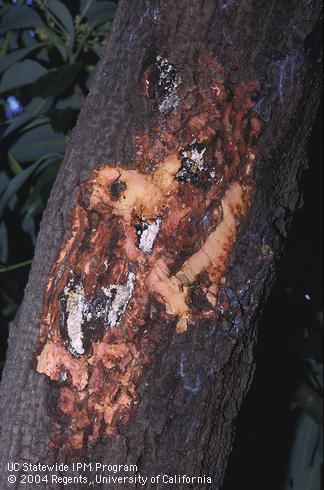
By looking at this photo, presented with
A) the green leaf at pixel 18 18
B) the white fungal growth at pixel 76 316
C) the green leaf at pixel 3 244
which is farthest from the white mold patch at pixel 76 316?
the green leaf at pixel 18 18

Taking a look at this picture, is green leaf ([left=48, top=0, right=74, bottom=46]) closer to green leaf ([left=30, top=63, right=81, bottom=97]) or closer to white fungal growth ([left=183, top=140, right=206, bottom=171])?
green leaf ([left=30, top=63, right=81, bottom=97])

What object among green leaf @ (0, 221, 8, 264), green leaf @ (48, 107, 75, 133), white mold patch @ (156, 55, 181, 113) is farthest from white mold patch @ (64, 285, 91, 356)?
green leaf @ (0, 221, 8, 264)

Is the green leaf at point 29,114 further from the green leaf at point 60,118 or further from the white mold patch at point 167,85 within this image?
the white mold patch at point 167,85

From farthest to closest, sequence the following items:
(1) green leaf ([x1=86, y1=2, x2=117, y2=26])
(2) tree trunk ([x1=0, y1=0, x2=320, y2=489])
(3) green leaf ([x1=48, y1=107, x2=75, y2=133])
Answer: (1) green leaf ([x1=86, y1=2, x2=117, y2=26]) → (3) green leaf ([x1=48, y1=107, x2=75, y2=133]) → (2) tree trunk ([x1=0, y1=0, x2=320, y2=489])

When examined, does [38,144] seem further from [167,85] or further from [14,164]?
[167,85]

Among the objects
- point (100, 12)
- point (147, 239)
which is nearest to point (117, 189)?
point (147, 239)

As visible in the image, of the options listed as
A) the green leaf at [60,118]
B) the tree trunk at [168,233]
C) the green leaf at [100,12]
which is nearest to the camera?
the tree trunk at [168,233]
